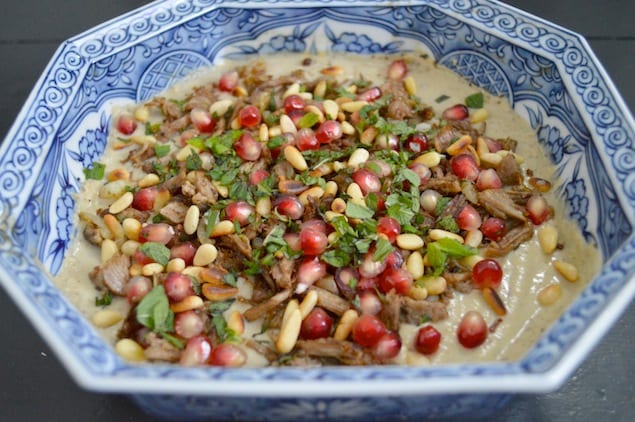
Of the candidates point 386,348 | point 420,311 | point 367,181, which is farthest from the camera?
point 367,181

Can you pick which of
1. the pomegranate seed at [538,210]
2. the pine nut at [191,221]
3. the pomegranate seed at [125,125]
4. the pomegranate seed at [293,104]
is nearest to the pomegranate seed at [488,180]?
the pomegranate seed at [538,210]

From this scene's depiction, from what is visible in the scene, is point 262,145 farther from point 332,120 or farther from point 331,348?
point 331,348

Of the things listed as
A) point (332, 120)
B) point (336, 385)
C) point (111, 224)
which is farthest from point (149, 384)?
Answer: point (332, 120)

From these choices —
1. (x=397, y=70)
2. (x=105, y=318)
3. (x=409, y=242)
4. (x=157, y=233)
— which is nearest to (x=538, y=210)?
(x=409, y=242)

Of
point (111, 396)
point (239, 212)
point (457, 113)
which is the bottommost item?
point (111, 396)

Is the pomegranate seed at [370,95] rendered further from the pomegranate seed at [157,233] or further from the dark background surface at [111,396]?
the dark background surface at [111,396]

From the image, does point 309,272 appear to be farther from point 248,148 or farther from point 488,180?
point 488,180
